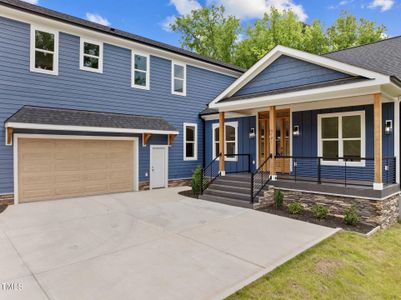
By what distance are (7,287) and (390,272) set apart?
6194 mm

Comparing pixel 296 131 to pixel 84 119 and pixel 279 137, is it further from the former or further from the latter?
pixel 84 119

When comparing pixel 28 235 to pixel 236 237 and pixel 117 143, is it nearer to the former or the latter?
pixel 236 237

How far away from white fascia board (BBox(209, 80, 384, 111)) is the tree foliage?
1777 centimetres

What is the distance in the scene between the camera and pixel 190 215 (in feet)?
25.6

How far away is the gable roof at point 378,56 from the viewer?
9.22 metres

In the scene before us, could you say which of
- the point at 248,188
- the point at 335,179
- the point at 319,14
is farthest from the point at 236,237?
the point at 319,14

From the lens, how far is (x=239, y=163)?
12.5 m

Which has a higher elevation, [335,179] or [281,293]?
[335,179]

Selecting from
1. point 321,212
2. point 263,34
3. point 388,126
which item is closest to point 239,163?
point 321,212

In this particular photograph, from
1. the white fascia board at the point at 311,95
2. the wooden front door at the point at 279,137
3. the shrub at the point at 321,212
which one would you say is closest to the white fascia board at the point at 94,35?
the white fascia board at the point at 311,95

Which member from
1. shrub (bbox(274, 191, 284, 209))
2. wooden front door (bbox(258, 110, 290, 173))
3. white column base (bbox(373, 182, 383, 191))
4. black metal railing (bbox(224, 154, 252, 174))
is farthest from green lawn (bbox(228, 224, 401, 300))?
black metal railing (bbox(224, 154, 252, 174))

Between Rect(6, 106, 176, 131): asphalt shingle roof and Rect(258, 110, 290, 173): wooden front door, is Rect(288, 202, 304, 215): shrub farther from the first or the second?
Rect(6, 106, 176, 131): asphalt shingle roof

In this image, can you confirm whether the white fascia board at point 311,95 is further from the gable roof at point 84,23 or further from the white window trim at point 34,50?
the white window trim at point 34,50

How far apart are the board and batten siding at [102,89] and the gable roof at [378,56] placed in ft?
21.3
